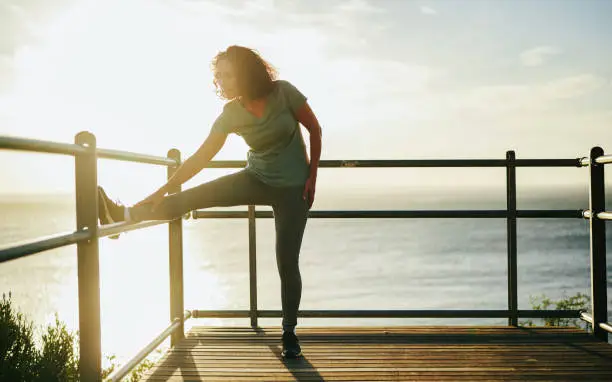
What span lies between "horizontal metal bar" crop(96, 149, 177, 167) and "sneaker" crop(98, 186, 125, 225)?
16 centimetres

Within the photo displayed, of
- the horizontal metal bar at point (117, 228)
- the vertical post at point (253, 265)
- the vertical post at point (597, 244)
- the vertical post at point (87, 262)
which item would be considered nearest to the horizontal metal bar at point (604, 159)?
the vertical post at point (597, 244)

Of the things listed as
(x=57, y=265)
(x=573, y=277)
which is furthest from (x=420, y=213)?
(x=57, y=265)

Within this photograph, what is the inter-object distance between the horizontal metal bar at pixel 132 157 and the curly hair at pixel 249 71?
0.56 meters

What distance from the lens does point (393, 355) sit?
3.32 m

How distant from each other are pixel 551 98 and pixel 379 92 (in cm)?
2264

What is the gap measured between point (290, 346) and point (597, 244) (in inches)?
74.1

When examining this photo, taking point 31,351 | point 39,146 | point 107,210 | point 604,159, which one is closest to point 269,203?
point 107,210

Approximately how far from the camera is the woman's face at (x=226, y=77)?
306 centimetres

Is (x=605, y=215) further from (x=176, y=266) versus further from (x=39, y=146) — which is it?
(x=39, y=146)

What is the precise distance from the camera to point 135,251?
429ft

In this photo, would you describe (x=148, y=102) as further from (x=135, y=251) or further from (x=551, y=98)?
(x=135, y=251)

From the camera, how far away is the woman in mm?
3070

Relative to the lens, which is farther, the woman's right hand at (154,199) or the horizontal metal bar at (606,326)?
the horizontal metal bar at (606,326)

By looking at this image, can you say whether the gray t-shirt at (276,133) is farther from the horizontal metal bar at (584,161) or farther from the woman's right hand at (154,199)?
the horizontal metal bar at (584,161)
